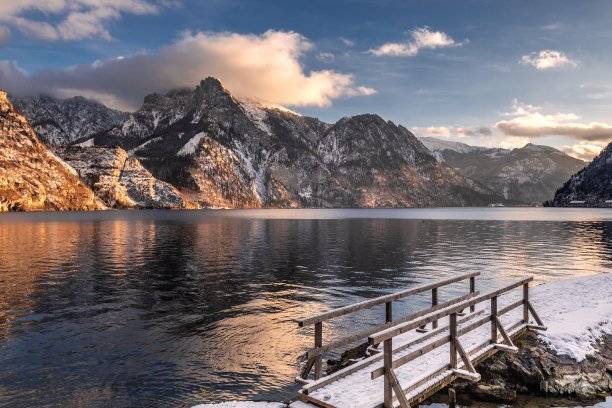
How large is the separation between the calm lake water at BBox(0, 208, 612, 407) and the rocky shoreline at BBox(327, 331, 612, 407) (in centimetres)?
566

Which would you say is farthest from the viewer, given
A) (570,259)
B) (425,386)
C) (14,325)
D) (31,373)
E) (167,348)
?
(570,259)

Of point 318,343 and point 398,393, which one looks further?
point 318,343

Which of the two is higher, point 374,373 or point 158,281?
point 374,373

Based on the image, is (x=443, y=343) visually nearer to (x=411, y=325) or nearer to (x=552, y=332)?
(x=411, y=325)

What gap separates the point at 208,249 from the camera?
222 feet

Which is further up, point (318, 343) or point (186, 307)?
point (318, 343)

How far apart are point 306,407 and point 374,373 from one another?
2.28 meters

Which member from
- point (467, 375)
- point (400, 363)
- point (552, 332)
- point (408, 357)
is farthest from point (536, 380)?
point (400, 363)

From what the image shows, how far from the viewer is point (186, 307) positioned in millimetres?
29969

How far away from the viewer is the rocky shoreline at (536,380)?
48.8 ft

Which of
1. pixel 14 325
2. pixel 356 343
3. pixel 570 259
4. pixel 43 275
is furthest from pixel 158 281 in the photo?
pixel 570 259

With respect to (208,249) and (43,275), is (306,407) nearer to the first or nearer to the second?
(43,275)

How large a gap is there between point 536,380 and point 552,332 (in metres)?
4.25

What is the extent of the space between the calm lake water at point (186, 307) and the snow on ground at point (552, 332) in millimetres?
3580
